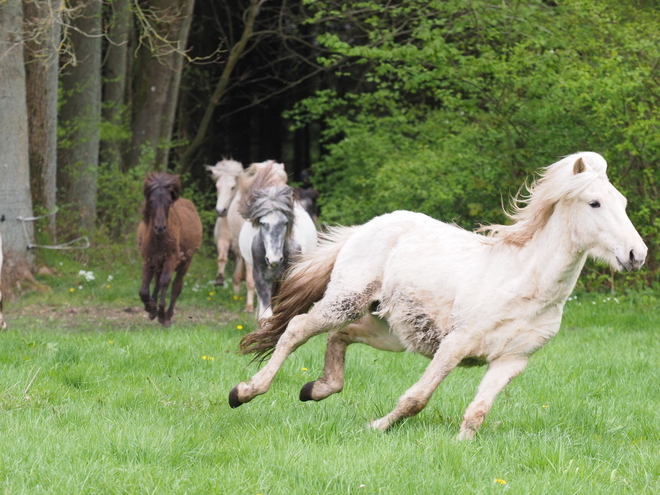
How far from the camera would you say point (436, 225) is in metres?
5.78

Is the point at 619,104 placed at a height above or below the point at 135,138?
above

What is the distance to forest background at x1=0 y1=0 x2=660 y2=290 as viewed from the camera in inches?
482

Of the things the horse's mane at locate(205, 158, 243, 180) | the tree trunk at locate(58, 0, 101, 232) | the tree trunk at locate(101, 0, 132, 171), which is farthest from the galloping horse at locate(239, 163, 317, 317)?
the tree trunk at locate(101, 0, 132, 171)

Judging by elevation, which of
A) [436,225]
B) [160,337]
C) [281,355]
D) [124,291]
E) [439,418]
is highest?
[436,225]

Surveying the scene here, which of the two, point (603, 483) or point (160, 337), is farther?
point (160, 337)

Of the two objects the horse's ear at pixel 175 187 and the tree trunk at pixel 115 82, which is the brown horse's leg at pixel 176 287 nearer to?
the horse's ear at pixel 175 187

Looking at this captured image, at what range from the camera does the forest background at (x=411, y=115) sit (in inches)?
482

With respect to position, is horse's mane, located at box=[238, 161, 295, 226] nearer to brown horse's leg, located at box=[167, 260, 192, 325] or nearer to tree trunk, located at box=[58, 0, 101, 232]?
brown horse's leg, located at box=[167, 260, 192, 325]

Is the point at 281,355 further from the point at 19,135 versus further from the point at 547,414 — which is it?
the point at 19,135

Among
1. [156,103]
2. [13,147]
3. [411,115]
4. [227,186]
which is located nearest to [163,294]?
[13,147]

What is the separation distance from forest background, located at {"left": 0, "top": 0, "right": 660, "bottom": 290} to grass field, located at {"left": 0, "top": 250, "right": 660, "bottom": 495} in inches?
101

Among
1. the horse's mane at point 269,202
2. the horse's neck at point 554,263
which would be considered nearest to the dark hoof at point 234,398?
the horse's neck at point 554,263

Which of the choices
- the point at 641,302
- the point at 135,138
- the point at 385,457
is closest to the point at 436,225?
the point at 385,457

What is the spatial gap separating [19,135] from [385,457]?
9.69 metres
